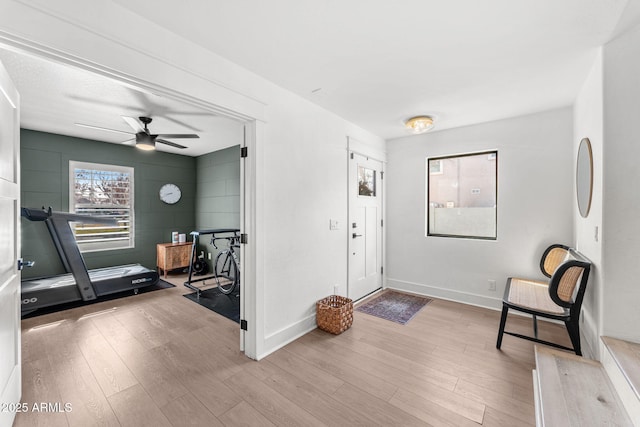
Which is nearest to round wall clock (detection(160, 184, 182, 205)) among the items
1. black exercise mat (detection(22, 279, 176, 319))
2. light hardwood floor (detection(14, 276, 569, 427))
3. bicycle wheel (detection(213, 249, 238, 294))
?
black exercise mat (detection(22, 279, 176, 319))

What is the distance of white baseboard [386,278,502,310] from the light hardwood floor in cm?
41

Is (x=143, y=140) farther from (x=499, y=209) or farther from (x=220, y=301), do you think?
(x=499, y=209)

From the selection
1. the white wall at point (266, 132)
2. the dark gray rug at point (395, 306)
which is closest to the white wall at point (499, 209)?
the dark gray rug at point (395, 306)

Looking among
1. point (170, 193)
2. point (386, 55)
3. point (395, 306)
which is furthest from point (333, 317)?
point (170, 193)

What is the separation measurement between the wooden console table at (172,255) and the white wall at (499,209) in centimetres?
398

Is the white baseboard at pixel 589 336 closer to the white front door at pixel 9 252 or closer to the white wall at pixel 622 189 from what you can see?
the white wall at pixel 622 189

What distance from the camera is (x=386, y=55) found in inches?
78.9

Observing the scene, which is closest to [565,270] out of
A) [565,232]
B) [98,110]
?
[565,232]

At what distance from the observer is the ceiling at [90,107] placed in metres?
2.34

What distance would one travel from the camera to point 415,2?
1.49m

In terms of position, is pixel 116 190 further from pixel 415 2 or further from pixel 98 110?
pixel 415 2

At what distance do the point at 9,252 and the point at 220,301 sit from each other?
247cm

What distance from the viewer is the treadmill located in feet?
10.9

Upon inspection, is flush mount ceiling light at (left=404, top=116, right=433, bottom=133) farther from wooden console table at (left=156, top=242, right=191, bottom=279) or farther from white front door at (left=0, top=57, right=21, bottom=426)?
wooden console table at (left=156, top=242, right=191, bottom=279)
